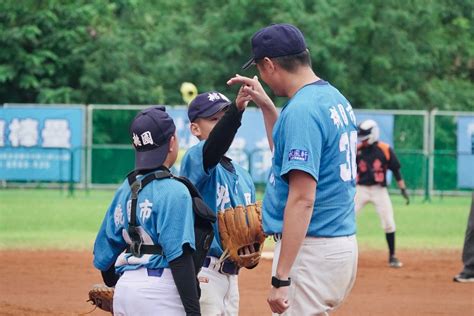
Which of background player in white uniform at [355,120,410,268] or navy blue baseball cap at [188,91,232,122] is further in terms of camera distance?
background player in white uniform at [355,120,410,268]

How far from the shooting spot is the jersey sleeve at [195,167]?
5.83m

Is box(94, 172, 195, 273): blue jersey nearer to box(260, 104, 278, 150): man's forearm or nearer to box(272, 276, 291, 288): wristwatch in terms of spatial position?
box(272, 276, 291, 288): wristwatch

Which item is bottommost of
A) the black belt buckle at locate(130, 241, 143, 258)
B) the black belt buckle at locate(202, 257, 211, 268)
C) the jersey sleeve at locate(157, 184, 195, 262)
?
the black belt buckle at locate(202, 257, 211, 268)

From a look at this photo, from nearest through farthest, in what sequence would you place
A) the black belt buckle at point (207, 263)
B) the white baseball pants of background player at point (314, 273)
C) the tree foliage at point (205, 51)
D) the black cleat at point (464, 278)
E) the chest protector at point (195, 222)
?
the chest protector at point (195, 222) → the white baseball pants of background player at point (314, 273) → the black belt buckle at point (207, 263) → the black cleat at point (464, 278) → the tree foliage at point (205, 51)

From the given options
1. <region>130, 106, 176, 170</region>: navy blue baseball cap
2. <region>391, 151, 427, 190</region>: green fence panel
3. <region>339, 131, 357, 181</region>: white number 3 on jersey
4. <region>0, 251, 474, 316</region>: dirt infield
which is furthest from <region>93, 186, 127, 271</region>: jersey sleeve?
<region>391, 151, 427, 190</region>: green fence panel

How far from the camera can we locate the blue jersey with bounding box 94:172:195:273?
16.1 feet

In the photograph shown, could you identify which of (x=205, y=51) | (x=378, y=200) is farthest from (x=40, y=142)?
(x=378, y=200)

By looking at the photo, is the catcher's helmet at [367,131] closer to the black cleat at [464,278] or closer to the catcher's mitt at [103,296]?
the black cleat at [464,278]

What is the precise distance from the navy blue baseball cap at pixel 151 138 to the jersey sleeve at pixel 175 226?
241mm

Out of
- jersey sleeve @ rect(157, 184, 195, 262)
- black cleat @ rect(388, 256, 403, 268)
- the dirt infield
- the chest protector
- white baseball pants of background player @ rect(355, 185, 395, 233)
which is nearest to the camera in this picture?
jersey sleeve @ rect(157, 184, 195, 262)

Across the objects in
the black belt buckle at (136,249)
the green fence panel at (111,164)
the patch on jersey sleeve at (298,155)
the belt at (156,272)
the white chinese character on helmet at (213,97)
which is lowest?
the green fence panel at (111,164)

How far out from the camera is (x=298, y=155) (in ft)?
16.1

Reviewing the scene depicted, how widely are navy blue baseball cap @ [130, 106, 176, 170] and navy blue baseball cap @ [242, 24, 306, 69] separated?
0.57m

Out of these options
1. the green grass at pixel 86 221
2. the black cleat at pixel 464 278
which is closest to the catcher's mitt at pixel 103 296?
the black cleat at pixel 464 278
